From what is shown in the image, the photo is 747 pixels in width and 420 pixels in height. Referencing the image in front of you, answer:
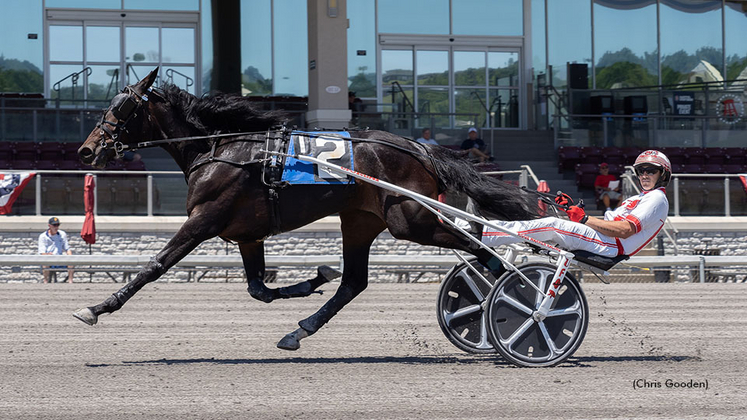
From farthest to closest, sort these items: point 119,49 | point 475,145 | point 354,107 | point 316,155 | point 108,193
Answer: point 119,49
point 354,107
point 475,145
point 108,193
point 316,155

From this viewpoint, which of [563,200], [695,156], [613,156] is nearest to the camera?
[563,200]

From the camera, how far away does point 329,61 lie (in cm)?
2333

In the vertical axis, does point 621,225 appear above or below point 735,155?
below

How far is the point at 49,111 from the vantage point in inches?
829

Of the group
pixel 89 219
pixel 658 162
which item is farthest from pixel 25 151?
pixel 658 162

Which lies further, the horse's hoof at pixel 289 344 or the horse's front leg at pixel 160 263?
the horse's hoof at pixel 289 344

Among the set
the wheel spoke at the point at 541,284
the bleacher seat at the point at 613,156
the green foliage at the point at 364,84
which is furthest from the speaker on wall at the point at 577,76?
the wheel spoke at the point at 541,284

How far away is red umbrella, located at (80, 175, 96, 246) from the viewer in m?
16.7

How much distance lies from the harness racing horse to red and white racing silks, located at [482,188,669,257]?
53cm

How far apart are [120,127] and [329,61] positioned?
16137 millimetres

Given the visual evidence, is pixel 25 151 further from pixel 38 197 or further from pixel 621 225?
pixel 621 225

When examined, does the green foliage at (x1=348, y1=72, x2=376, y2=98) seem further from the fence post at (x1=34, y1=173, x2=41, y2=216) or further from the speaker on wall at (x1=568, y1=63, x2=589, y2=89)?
the fence post at (x1=34, y1=173, x2=41, y2=216)

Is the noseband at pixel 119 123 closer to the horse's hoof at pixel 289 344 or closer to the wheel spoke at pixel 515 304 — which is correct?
the horse's hoof at pixel 289 344

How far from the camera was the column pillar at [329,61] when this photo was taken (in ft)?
75.7
